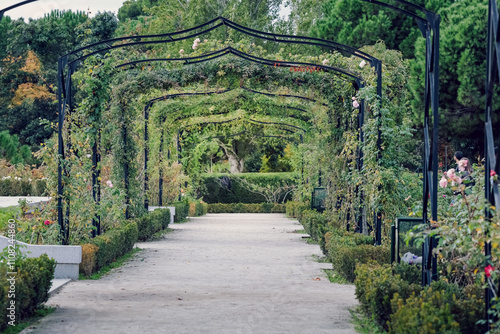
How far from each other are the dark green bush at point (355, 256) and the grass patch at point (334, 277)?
6 centimetres

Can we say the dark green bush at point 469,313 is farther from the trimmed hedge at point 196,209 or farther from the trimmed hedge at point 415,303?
the trimmed hedge at point 196,209

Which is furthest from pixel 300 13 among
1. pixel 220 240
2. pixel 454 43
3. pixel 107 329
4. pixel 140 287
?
pixel 107 329

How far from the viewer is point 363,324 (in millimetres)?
5289

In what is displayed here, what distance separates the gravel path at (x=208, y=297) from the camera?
16.9 ft

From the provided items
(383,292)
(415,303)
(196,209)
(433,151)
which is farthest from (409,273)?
(196,209)

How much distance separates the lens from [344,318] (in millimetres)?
5520

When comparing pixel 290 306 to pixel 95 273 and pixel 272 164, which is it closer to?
pixel 95 273

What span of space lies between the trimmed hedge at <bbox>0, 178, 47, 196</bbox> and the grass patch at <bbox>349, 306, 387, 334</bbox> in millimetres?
17417

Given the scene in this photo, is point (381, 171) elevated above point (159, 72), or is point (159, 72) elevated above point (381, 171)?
point (159, 72)

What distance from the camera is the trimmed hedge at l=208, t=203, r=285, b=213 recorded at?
81.6 feet

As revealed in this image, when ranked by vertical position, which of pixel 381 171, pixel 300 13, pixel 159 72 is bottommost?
pixel 381 171

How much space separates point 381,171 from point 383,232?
3.81 ft

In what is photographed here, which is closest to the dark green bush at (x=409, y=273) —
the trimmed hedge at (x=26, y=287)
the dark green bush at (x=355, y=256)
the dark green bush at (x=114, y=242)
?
the dark green bush at (x=355, y=256)

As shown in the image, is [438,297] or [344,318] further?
[344,318]
